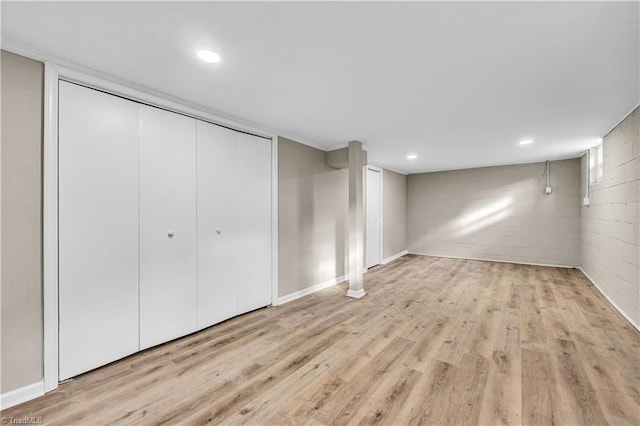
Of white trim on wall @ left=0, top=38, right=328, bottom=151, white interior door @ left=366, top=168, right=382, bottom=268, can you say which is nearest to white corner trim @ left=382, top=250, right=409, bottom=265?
white interior door @ left=366, top=168, right=382, bottom=268

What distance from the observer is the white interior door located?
5547 mm

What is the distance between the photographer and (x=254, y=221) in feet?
10.4

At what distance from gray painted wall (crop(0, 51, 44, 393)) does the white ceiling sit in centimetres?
27

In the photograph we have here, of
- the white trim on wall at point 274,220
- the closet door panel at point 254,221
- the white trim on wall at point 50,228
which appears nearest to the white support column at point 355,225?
the white trim on wall at point 274,220

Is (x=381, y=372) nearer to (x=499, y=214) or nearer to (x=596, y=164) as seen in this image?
(x=596, y=164)

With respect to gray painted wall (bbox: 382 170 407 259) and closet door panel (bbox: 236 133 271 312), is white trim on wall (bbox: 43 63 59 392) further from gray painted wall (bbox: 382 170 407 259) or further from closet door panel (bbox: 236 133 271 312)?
gray painted wall (bbox: 382 170 407 259)

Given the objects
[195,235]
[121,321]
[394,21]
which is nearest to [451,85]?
[394,21]

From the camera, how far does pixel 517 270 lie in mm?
5285

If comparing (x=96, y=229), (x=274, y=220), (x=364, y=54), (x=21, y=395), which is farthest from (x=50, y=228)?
(x=364, y=54)

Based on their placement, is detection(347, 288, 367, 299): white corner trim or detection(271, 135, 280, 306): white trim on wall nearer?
detection(271, 135, 280, 306): white trim on wall

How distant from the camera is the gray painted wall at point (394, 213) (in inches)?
244

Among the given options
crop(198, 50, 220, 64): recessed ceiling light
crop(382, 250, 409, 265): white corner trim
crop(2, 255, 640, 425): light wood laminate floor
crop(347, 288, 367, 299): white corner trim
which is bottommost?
crop(2, 255, 640, 425): light wood laminate floor

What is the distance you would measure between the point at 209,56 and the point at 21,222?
1.67 meters

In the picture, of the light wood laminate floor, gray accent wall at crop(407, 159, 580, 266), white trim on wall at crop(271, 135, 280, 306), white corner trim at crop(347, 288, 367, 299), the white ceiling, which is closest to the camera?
the white ceiling
